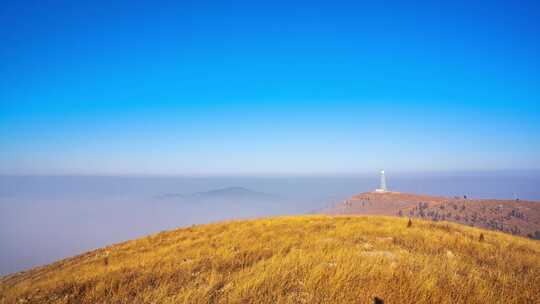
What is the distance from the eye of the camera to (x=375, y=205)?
55688 mm

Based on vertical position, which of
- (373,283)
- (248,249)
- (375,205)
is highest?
(373,283)

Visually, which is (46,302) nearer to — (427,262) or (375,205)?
(427,262)

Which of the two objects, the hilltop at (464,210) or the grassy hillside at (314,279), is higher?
the grassy hillside at (314,279)

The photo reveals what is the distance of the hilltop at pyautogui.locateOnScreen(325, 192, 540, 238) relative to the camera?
32469mm

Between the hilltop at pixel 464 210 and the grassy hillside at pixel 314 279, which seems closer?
the grassy hillside at pixel 314 279

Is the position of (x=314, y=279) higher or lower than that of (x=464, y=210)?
higher

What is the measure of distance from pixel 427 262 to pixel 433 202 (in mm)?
53231

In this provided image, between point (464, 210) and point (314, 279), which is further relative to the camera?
point (464, 210)

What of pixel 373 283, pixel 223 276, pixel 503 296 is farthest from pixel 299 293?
pixel 503 296

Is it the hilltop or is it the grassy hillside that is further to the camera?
the hilltop

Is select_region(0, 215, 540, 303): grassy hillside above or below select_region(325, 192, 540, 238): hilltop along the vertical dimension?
above

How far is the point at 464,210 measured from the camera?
1639 inches

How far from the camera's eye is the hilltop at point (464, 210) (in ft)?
107

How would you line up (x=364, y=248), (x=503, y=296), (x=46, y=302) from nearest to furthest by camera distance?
(x=503, y=296) < (x=46, y=302) < (x=364, y=248)
